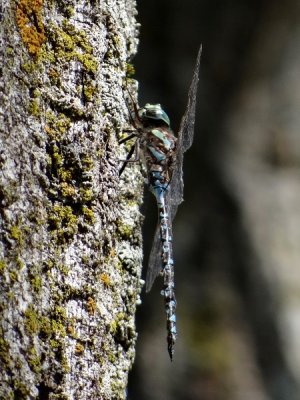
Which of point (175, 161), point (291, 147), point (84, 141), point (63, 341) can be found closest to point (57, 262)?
point (63, 341)

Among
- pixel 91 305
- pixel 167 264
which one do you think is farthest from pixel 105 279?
pixel 167 264

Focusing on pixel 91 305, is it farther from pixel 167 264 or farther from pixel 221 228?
pixel 221 228

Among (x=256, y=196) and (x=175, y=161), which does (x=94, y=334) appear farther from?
(x=256, y=196)

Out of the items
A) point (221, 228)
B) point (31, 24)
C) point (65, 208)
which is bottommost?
point (65, 208)

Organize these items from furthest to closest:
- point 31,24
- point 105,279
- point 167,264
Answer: point 167,264 < point 105,279 < point 31,24

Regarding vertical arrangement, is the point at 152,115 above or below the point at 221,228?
below

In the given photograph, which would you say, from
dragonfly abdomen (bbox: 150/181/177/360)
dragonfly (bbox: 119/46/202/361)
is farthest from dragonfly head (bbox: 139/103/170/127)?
dragonfly abdomen (bbox: 150/181/177/360)
